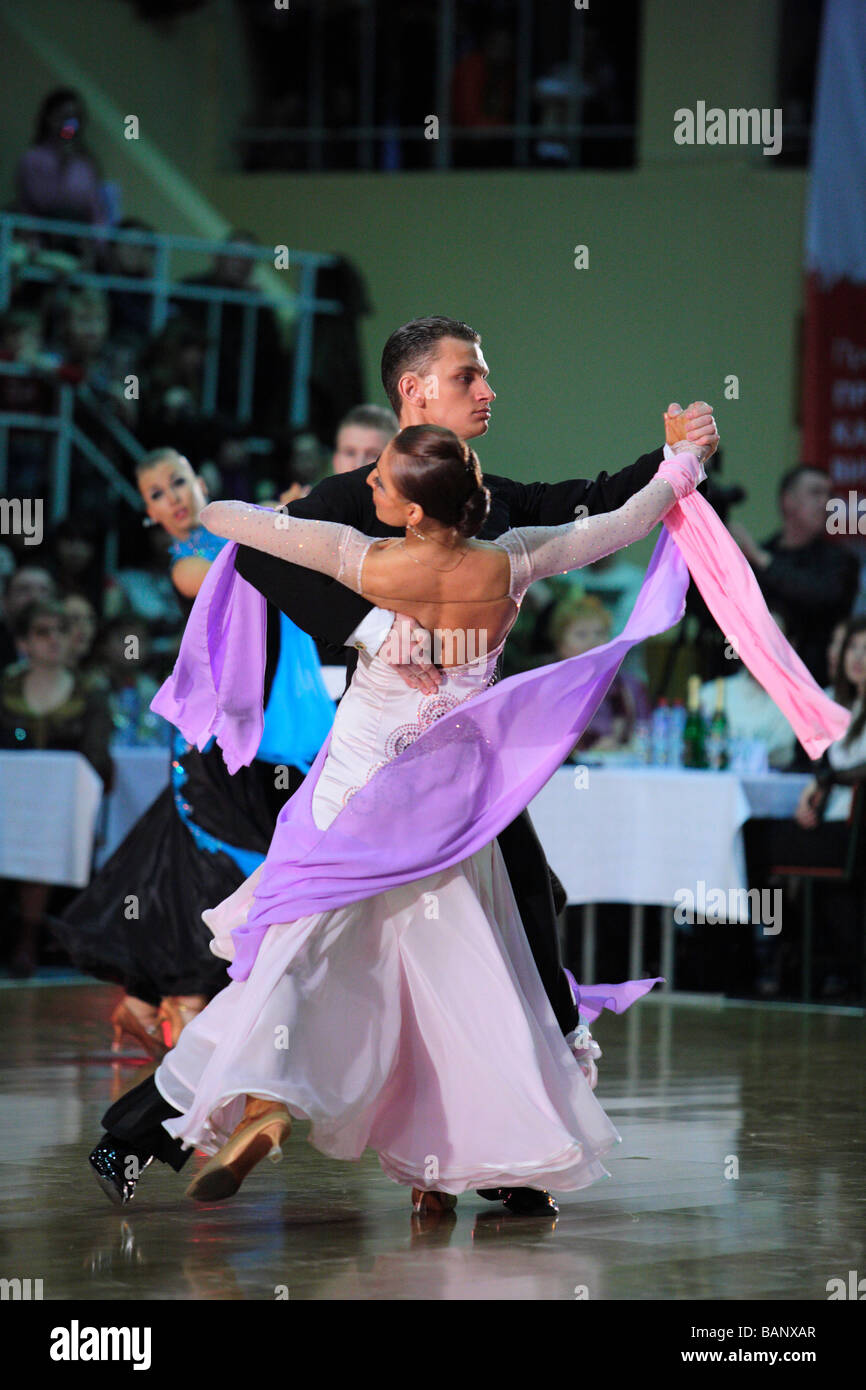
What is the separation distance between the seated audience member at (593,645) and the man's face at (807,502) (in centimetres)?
86

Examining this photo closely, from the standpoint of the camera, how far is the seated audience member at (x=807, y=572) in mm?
7844

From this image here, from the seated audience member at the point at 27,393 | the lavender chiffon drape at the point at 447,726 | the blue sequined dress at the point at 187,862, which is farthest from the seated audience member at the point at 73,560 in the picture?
the lavender chiffon drape at the point at 447,726

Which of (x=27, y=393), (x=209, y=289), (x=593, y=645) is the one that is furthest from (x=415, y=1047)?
(x=209, y=289)

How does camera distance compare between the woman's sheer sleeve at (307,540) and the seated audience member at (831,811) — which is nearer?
the woman's sheer sleeve at (307,540)

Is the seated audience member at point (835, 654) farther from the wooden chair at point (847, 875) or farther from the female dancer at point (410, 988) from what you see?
the female dancer at point (410, 988)

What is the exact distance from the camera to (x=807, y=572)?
7.91 m

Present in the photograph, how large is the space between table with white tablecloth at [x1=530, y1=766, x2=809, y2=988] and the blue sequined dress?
177 centimetres

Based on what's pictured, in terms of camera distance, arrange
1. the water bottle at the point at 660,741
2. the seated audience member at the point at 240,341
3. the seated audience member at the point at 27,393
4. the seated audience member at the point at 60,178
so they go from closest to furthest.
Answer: the water bottle at the point at 660,741 → the seated audience member at the point at 27,393 → the seated audience member at the point at 60,178 → the seated audience member at the point at 240,341

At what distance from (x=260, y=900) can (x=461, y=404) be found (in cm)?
90

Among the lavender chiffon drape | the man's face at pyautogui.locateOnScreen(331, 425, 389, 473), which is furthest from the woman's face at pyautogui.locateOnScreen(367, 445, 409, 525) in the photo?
the man's face at pyautogui.locateOnScreen(331, 425, 389, 473)

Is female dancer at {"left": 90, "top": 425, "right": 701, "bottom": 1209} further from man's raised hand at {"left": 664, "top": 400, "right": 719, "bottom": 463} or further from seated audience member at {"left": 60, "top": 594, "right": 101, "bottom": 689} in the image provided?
seated audience member at {"left": 60, "top": 594, "right": 101, "bottom": 689}

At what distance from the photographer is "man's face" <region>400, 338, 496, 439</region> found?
3463 millimetres

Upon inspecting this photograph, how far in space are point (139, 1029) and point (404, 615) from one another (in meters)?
2.55
